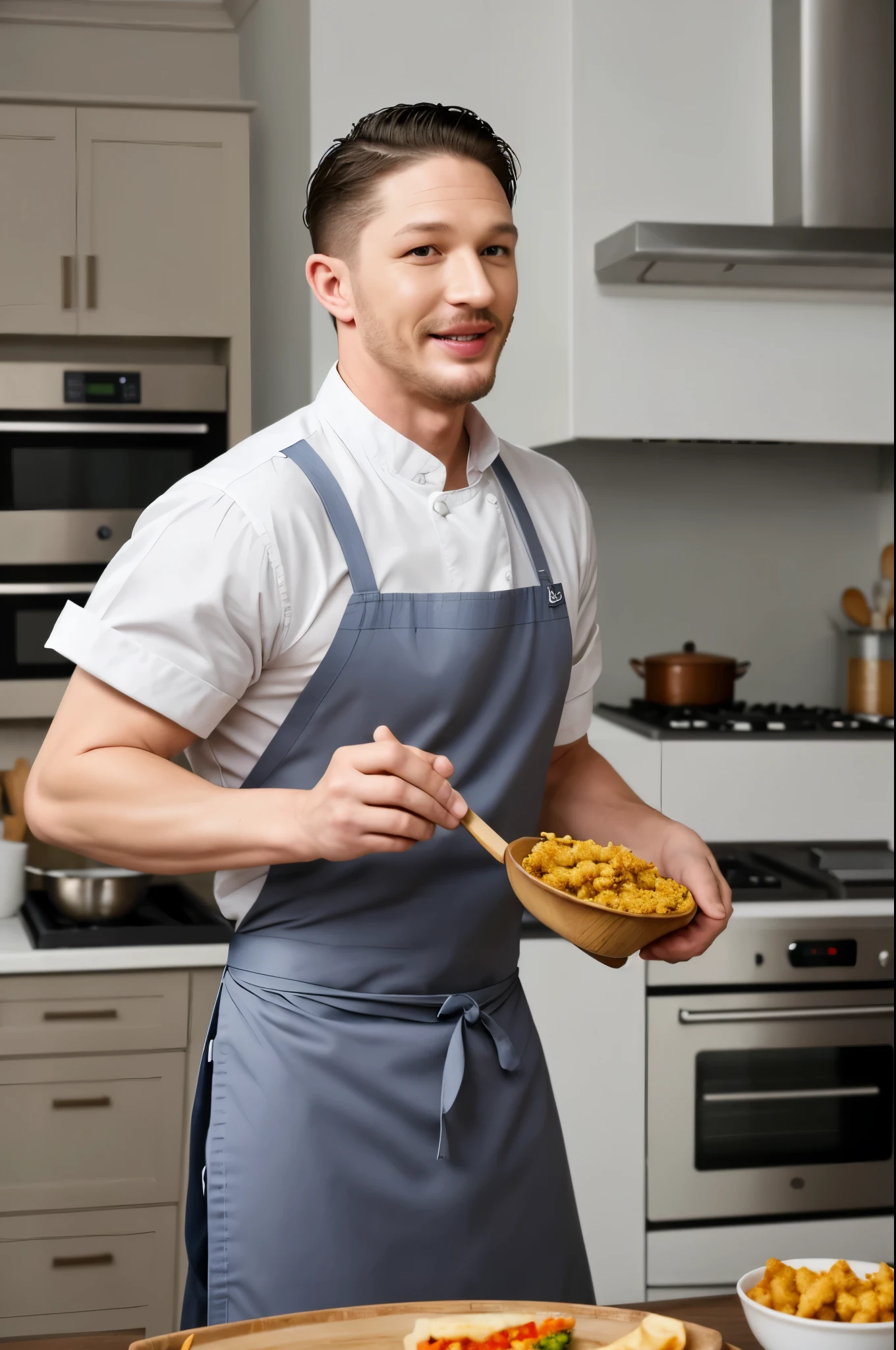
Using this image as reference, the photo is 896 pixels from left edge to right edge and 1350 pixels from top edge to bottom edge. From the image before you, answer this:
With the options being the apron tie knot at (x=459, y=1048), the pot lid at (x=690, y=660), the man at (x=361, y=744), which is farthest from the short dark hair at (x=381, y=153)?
the pot lid at (x=690, y=660)

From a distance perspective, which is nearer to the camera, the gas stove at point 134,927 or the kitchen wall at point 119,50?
the gas stove at point 134,927

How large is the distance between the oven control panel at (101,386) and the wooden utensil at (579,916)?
182 centimetres

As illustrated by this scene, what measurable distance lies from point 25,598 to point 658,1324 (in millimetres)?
2111

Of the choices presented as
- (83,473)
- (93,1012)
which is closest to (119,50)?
(83,473)

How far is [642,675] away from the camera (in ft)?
9.41

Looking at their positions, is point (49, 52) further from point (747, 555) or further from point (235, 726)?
point (235, 726)

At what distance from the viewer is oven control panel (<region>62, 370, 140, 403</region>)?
260cm

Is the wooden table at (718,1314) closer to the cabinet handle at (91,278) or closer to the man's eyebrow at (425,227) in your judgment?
the man's eyebrow at (425,227)

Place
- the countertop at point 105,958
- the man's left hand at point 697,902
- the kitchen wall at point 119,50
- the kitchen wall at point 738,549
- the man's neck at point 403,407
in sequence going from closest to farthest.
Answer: the man's left hand at point 697,902 → the man's neck at point 403,407 → the countertop at point 105,958 → the kitchen wall at point 119,50 → the kitchen wall at point 738,549

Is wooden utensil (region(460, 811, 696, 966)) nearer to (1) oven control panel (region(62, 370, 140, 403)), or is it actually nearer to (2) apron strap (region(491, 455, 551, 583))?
(2) apron strap (region(491, 455, 551, 583))

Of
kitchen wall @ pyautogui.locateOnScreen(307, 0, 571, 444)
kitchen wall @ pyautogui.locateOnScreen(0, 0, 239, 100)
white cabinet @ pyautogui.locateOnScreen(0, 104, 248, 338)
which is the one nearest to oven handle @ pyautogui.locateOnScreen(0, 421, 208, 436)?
white cabinet @ pyautogui.locateOnScreen(0, 104, 248, 338)

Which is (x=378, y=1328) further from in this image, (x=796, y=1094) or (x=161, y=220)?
(x=161, y=220)

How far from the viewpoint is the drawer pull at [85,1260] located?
2.30m

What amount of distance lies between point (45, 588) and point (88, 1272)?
48.1 inches
